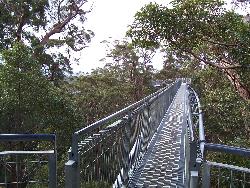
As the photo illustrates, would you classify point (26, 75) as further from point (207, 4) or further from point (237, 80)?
point (237, 80)

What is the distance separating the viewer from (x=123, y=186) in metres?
4.47

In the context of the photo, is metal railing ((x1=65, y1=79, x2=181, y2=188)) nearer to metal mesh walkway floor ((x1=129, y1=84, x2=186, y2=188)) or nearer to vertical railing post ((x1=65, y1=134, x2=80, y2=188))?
vertical railing post ((x1=65, y1=134, x2=80, y2=188))

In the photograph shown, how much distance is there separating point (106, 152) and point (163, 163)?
8.06 ft

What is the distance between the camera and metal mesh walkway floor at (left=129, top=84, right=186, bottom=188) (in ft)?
16.1

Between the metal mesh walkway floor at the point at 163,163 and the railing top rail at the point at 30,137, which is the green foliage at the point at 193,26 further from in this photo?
the railing top rail at the point at 30,137

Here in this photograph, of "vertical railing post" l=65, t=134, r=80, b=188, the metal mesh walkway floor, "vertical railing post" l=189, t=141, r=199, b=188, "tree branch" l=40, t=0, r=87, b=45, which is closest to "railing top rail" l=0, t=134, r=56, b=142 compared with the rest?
"vertical railing post" l=65, t=134, r=80, b=188

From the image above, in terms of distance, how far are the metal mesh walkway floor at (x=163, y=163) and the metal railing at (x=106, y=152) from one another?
172mm

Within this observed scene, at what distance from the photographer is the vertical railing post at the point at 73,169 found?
256 cm

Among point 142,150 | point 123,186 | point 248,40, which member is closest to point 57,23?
point 248,40

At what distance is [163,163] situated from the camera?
5824 millimetres

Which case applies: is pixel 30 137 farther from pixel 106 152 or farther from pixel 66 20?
pixel 66 20

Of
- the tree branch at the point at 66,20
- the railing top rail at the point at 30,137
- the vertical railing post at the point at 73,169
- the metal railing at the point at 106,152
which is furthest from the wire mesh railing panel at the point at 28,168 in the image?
the tree branch at the point at 66,20

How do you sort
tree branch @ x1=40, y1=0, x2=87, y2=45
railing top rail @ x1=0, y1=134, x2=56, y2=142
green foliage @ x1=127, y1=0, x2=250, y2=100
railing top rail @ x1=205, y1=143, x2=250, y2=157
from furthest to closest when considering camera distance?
1. tree branch @ x1=40, y1=0, x2=87, y2=45
2. green foliage @ x1=127, y1=0, x2=250, y2=100
3. railing top rail @ x1=0, y1=134, x2=56, y2=142
4. railing top rail @ x1=205, y1=143, x2=250, y2=157

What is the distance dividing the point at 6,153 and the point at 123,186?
156cm
